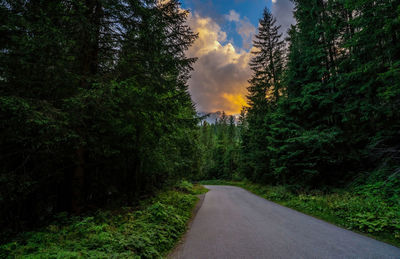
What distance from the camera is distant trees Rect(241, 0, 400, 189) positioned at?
8.58m

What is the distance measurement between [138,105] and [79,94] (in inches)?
67.5

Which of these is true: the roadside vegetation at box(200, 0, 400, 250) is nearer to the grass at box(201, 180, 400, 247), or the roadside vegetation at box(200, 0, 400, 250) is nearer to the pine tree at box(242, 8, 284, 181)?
the grass at box(201, 180, 400, 247)

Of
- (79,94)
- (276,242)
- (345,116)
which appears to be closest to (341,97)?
(345,116)

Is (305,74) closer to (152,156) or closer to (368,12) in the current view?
(368,12)

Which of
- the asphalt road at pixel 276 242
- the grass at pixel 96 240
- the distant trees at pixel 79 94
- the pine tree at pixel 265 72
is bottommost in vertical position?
the asphalt road at pixel 276 242

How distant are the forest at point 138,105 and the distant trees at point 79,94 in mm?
38

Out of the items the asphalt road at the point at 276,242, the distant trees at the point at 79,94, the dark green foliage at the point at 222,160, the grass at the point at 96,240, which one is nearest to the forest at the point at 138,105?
the distant trees at the point at 79,94

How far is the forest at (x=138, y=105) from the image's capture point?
12.5ft

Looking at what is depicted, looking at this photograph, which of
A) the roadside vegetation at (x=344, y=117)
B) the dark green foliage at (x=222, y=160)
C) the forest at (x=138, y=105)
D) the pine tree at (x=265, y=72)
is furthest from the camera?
the dark green foliage at (x=222, y=160)

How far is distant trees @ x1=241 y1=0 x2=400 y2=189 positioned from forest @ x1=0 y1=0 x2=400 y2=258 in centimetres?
8

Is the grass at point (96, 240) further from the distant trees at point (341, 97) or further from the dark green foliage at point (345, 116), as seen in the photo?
the distant trees at point (341, 97)

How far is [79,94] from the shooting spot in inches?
169

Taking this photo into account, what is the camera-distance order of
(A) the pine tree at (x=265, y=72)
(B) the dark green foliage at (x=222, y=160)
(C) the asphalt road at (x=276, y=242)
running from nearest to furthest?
(C) the asphalt road at (x=276, y=242), (A) the pine tree at (x=265, y=72), (B) the dark green foliage at (x=222, y=160)

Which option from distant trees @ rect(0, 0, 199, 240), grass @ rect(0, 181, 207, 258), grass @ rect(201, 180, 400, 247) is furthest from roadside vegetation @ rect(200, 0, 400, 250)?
distant trees @ rect(0, 0, 199, 240)
